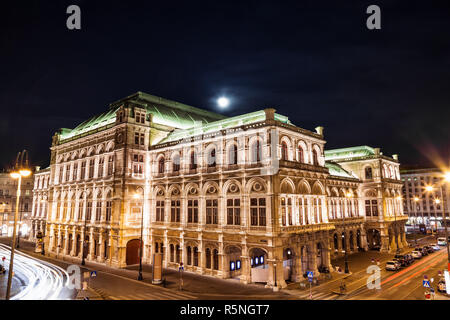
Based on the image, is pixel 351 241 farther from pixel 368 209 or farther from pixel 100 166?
pixel 100 166

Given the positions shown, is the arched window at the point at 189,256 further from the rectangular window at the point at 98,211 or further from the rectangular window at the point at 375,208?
the rectangular window at the point at 375,208

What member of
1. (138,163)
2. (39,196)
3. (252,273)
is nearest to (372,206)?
(252,273)

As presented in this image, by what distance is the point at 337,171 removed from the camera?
61844 mm

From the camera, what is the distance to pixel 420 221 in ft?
396

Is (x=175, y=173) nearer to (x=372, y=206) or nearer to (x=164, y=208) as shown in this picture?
(x=164, y=208)

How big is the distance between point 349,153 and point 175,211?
44356 millimetres

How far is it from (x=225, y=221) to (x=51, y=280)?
22.4 m

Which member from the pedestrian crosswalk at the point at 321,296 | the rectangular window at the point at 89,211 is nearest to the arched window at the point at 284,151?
the pedestrian crosswalk at the point at 321,296

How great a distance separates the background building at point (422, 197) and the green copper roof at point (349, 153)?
222 ft

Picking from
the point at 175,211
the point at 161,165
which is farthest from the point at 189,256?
the point at 161,165

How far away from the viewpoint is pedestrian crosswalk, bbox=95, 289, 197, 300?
2912 centimetres

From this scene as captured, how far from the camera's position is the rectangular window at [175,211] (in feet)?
146

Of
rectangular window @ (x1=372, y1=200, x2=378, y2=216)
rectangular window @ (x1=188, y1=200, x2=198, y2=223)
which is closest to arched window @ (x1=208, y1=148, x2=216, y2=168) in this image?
rectangular window @ (x1=188, y1=200, x2=198, y2=223)
